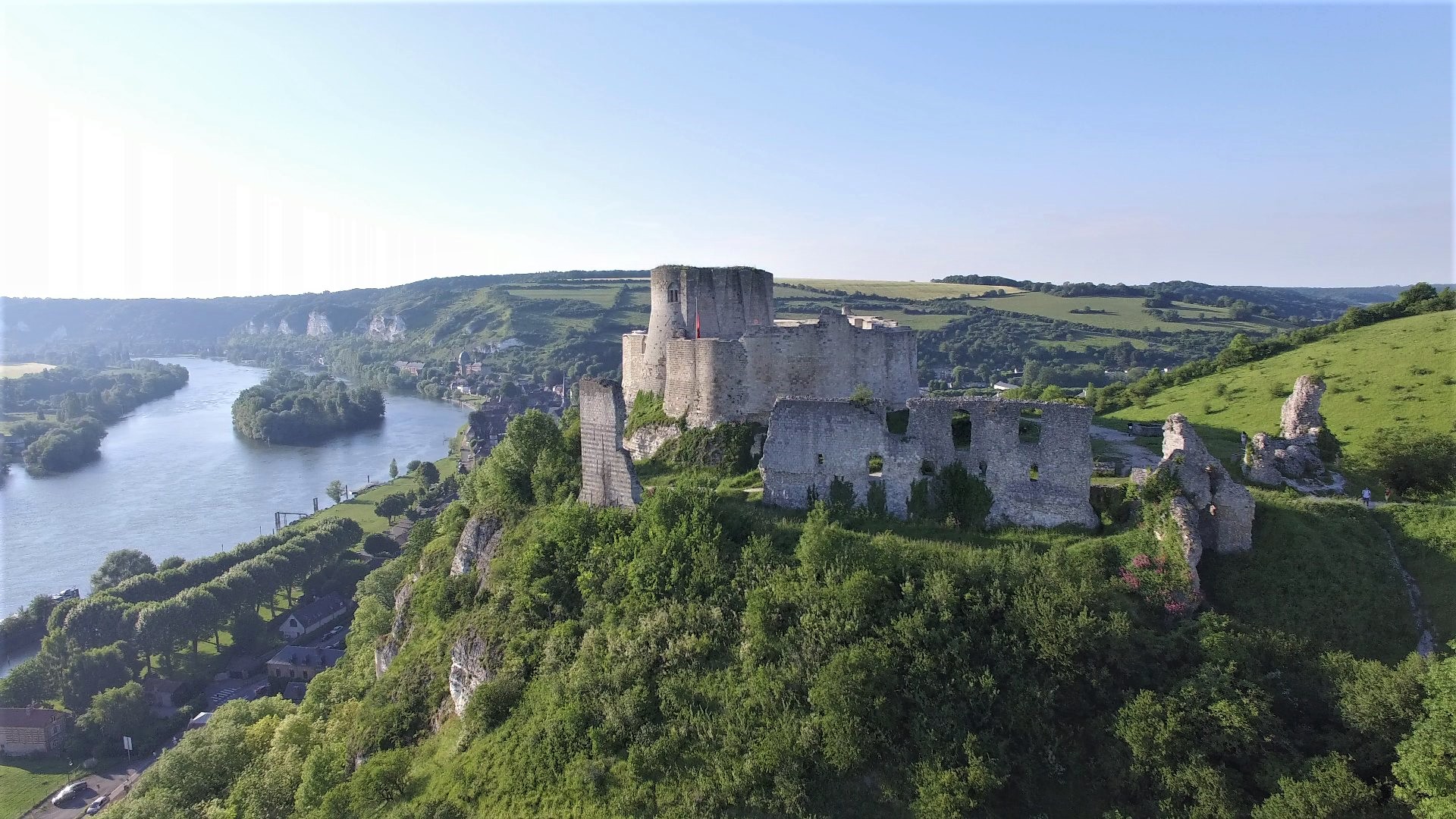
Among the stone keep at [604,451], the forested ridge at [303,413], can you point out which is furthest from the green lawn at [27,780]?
the forested ridge at [303,413]

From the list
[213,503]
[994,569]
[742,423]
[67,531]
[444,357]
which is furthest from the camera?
[444,357]

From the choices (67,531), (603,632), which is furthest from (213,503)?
(603,632)

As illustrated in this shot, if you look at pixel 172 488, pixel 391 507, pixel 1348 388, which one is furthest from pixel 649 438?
pixel 172 488

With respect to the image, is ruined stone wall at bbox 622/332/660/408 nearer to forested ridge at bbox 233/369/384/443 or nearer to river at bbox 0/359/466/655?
river at bbox 0/359/466/655

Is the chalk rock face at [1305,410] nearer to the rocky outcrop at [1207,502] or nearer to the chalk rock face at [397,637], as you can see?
the rocky outcrop at [1207,502]

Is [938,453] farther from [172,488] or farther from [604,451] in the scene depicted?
[172,488]

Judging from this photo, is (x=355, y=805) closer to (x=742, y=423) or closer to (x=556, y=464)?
(x=556, y=464)
